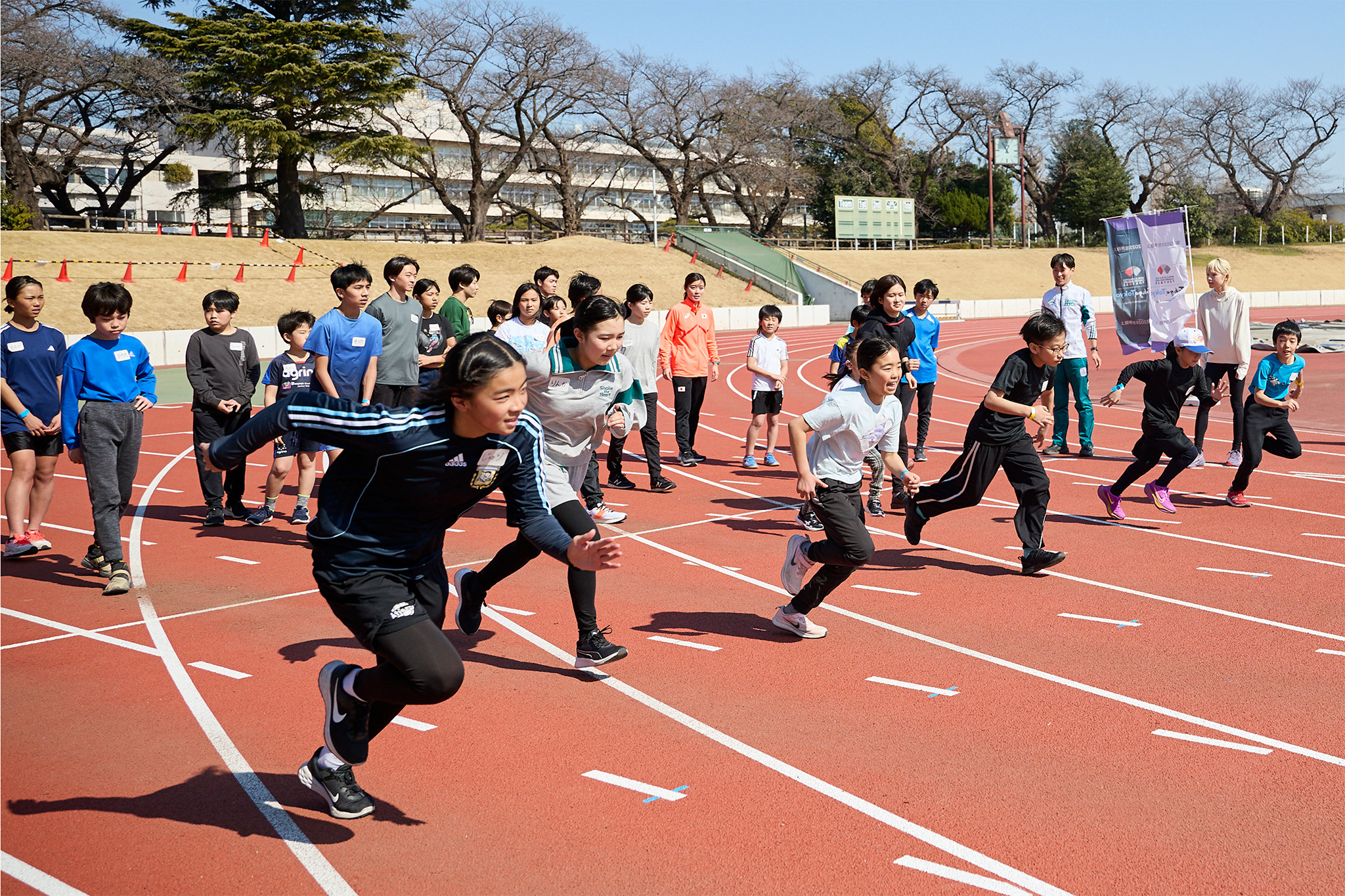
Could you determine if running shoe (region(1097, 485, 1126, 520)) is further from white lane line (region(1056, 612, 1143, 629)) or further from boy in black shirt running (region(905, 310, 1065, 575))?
white lane line (region(1056, 612, 1143, 629))

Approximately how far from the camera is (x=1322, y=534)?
8125mm

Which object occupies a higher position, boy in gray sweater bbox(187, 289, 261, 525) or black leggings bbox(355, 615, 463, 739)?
boy in gray sweater bbox(187, 289, 261, 525)

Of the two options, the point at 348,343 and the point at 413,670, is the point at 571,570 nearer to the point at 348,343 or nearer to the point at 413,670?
the point at 413,670

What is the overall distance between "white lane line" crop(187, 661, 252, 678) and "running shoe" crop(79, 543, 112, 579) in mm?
2032

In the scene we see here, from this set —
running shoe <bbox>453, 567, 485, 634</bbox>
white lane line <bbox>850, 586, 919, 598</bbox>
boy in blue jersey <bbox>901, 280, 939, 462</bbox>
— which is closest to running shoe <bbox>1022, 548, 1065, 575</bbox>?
white lane line <bbox>850, 586, 919, 598</bbox>

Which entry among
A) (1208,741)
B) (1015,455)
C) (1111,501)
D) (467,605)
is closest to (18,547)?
(467,605)

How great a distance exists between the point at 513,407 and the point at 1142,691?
3.36 meters

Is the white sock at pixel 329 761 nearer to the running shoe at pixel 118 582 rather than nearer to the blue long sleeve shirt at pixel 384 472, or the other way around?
the blue long sleeve shirt at pixel 384 472

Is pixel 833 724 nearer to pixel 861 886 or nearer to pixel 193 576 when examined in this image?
pixel 861 886

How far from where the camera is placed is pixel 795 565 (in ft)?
19.7

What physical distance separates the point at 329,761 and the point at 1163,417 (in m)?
7.33

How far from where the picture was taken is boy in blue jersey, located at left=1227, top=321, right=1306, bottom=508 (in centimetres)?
921

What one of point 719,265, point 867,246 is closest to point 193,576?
point 719,265

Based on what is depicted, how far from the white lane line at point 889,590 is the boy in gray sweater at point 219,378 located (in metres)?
5.08
